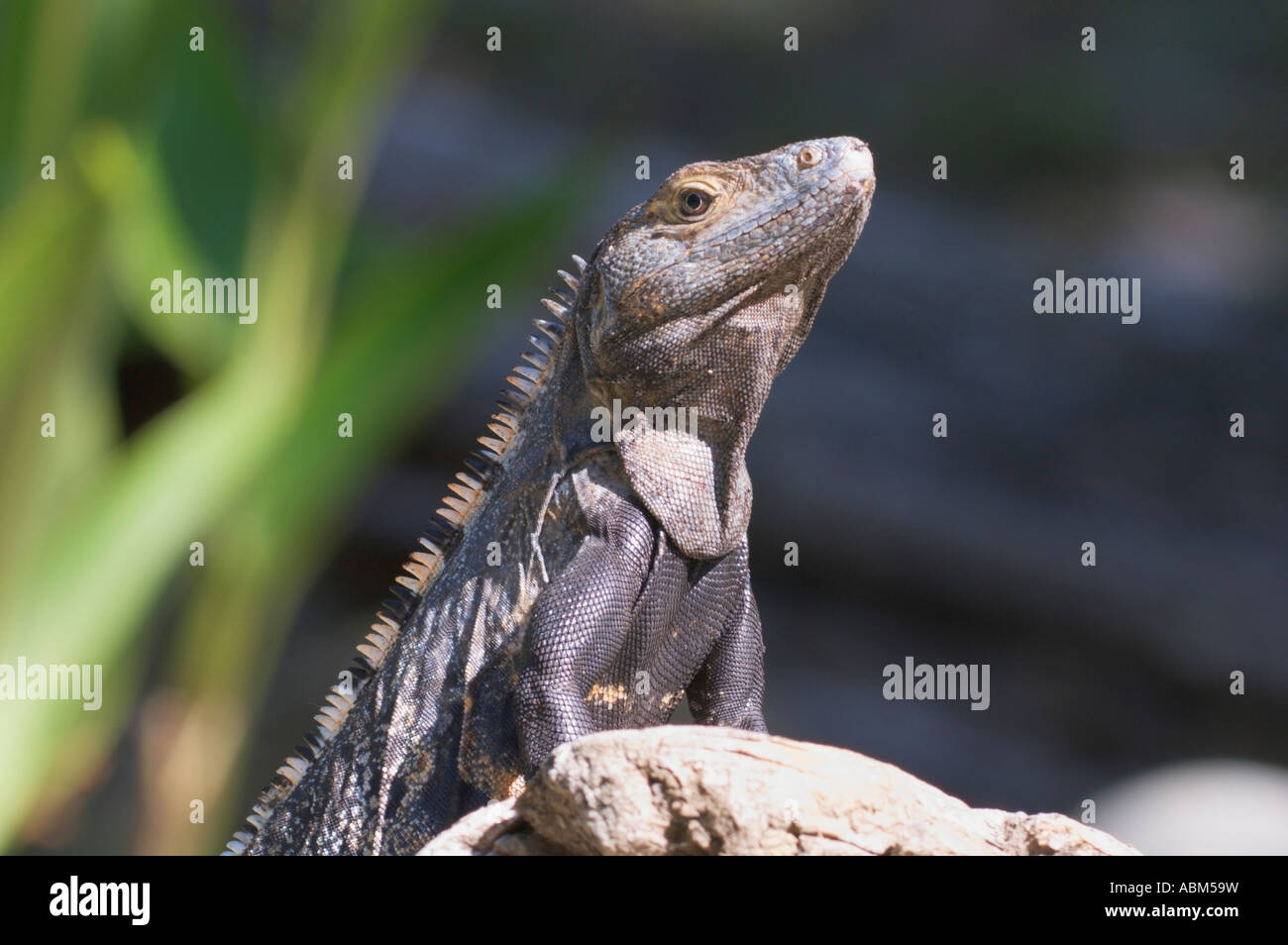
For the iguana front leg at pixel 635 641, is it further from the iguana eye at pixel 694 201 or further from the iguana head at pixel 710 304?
the iguana eye at pixel 694 201

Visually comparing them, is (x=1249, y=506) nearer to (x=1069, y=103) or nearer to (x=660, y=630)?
(x=1069, y=103)

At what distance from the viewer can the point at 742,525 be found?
14.0 feet

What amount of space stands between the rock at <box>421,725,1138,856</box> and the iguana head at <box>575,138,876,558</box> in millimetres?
1055

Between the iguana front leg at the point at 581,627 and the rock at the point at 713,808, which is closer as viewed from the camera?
the rock at the point at 713,808

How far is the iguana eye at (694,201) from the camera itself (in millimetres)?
4270

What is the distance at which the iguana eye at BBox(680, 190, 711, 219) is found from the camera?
4.27 meters

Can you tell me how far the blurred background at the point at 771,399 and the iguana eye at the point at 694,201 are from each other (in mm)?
1894

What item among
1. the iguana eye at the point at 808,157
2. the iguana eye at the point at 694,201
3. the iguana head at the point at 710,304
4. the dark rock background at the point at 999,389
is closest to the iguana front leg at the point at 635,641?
the iguana head at the point at 710,304

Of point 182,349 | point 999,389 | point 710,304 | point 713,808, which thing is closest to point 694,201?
point 710,304

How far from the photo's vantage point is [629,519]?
13.3ft

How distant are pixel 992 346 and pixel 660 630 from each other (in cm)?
636

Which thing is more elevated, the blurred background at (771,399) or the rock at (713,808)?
the blurred background at (771,399)

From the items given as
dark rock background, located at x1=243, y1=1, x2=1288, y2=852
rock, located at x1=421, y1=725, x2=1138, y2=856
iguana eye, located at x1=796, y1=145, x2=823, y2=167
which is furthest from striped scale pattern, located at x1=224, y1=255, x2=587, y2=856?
dark rock background, located at x1=243, y1=1, x2=1288, y2=852

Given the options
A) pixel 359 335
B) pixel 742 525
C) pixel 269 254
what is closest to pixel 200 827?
pixel 359 335
